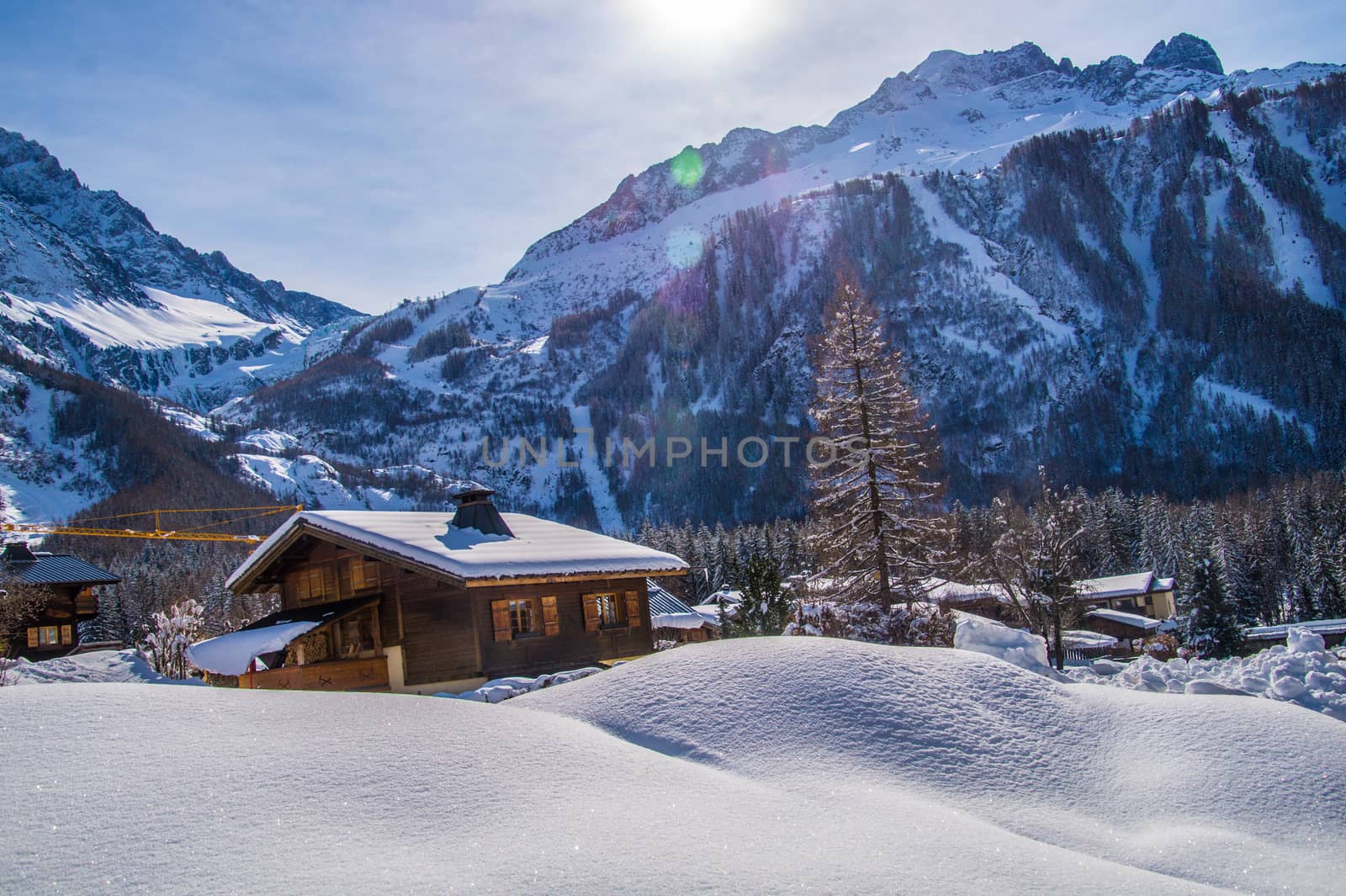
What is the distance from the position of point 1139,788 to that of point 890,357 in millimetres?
17796

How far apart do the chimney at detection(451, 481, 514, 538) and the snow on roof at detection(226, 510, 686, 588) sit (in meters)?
0.33

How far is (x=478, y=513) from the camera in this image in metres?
24.1

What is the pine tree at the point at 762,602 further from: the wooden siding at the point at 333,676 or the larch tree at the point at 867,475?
the wooden siding at the point at 333,676

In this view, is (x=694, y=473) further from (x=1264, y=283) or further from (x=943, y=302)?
(x=1264, y=283)

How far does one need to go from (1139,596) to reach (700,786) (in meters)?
71.4

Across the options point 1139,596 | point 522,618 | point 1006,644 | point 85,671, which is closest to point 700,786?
point 1006,644

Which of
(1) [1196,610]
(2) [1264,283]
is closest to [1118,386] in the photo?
(2) [1264,283]

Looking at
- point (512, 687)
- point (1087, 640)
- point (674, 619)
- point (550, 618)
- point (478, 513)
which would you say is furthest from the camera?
point (1087, 640)

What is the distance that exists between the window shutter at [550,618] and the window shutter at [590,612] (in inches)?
36.9

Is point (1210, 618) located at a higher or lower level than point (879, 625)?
lower

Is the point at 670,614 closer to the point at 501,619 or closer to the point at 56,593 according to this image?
the point at 501,619

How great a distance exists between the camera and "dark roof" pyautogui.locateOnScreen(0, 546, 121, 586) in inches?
1950

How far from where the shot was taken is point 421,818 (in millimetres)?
5512

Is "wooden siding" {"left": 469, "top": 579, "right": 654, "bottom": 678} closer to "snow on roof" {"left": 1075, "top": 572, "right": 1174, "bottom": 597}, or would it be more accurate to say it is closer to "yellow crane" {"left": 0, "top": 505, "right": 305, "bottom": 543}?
"yellow crane" {"left": 0, "top": 505, "right": 305, "bottom": 543}
